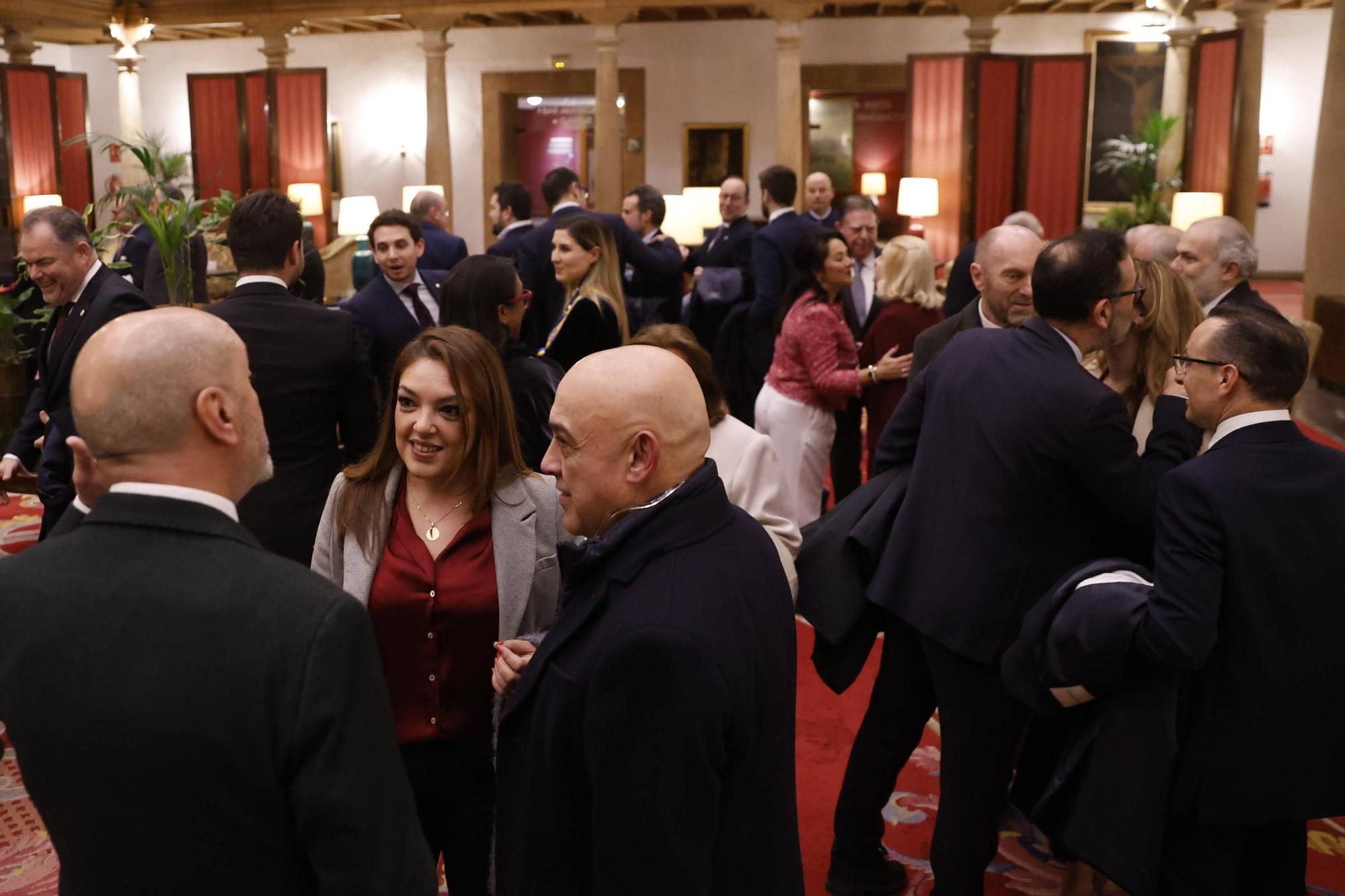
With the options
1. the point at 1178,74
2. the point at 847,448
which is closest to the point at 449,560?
the point at 847,448

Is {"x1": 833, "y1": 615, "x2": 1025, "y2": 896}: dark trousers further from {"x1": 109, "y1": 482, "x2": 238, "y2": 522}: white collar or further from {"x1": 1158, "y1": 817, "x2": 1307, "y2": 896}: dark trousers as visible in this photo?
{"x1": 109, "y1": 482, "x2": 238, "y2": 522}: white collar

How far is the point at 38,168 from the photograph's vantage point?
14.3m

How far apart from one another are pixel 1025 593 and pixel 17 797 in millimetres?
3157

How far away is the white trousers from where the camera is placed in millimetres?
5219

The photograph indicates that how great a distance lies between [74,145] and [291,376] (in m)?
14.3

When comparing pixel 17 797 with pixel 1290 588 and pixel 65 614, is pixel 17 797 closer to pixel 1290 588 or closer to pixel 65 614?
pixel 65 614

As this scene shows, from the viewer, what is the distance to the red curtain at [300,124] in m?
14.4

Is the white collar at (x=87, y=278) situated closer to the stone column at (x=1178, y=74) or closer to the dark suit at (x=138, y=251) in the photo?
the dark suit at (x=138, y=251)

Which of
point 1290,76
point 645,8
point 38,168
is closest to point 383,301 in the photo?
point 38,168

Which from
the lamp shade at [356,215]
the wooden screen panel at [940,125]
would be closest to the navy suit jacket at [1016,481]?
the lamp shade at [356,215]

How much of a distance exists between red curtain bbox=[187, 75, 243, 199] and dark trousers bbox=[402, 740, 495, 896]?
45.0ft

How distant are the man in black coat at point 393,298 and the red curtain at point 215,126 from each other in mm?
10798

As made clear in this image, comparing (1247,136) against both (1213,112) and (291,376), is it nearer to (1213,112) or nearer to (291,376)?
(1213,112)

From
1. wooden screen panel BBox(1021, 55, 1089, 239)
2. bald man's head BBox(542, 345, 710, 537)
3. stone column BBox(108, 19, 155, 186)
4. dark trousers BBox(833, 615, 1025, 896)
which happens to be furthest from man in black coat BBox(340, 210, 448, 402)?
stone column BBox(108, 19, 155, 186)
